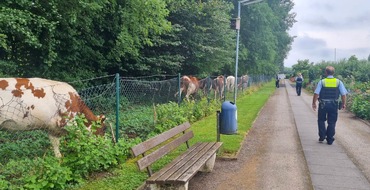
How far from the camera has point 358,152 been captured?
7988 mm

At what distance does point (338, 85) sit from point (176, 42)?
8.57 m

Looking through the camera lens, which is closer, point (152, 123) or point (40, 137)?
point (40, 137)

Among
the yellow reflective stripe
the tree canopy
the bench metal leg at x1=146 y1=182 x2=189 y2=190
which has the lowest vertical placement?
the bench metal leg at x1=146 y1=182 x2=189 y2=190

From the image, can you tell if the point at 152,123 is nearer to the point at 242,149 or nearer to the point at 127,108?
the point at 127,108

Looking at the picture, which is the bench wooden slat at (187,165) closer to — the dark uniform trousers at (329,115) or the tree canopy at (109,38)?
the dark uniform trousers at (329,115)

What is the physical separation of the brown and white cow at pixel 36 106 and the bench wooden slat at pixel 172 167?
2215mm

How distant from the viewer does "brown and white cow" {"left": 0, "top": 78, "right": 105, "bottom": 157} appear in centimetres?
649

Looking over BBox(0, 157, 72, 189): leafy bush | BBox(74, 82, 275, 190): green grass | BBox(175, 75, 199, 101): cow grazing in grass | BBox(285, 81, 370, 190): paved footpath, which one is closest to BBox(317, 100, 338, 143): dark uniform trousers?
BBox(285, 81, 370, 190): paved footpath

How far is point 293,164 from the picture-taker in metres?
6.80

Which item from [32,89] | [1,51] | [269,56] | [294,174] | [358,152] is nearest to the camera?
[294,174]

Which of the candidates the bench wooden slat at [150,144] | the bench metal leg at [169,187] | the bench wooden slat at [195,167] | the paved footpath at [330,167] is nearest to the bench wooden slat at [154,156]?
the bench wooden slat at [150,144]

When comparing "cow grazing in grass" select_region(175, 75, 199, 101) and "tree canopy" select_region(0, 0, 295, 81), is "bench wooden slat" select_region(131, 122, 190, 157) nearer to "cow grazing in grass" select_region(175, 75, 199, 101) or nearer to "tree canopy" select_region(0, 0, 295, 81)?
→ "tree canopy" select_region(0, 0, 295, 81)

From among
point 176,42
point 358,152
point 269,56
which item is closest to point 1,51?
point 176,42

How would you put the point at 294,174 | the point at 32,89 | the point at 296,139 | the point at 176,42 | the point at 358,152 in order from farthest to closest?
the point at 176,42, the point at 296,139, the point at 358,152, the point at 32,89, the point at 294,174
